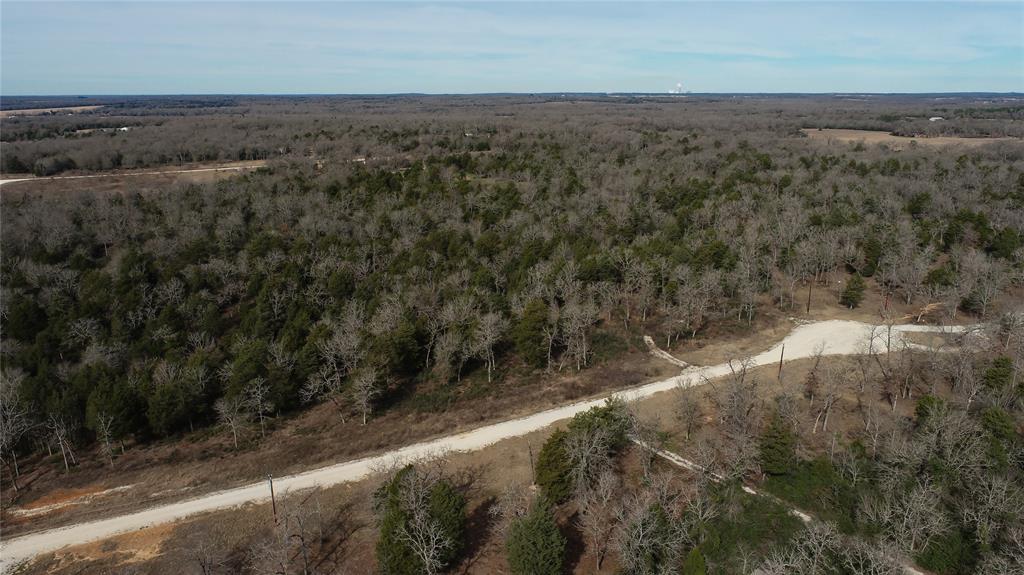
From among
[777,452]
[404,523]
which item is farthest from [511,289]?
[404,523]

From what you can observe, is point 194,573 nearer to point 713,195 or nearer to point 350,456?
point 350,456

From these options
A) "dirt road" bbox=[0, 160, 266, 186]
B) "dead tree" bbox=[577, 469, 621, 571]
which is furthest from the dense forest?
"dirt road" bbox=[0, 160, 266, 186]

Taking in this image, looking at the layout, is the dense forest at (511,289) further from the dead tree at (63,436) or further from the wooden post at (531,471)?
the wooden post at (531,471)

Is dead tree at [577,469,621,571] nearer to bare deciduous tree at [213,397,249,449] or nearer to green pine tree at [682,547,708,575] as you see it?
green pine tree at [682,547,708,575]

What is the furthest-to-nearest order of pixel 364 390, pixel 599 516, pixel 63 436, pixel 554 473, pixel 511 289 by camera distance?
pixel 511 289 < pixel 364 390 < pixel 63 436 < pixel 554 473 < pixel 599 516

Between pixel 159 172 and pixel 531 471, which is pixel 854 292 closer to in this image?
pixel 531 471

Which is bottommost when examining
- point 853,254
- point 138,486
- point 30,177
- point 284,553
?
point 138,486

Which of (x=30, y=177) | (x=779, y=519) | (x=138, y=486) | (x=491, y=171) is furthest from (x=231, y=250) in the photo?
(x=779, y=519)

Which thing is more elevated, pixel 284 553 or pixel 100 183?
pixel 100 183
